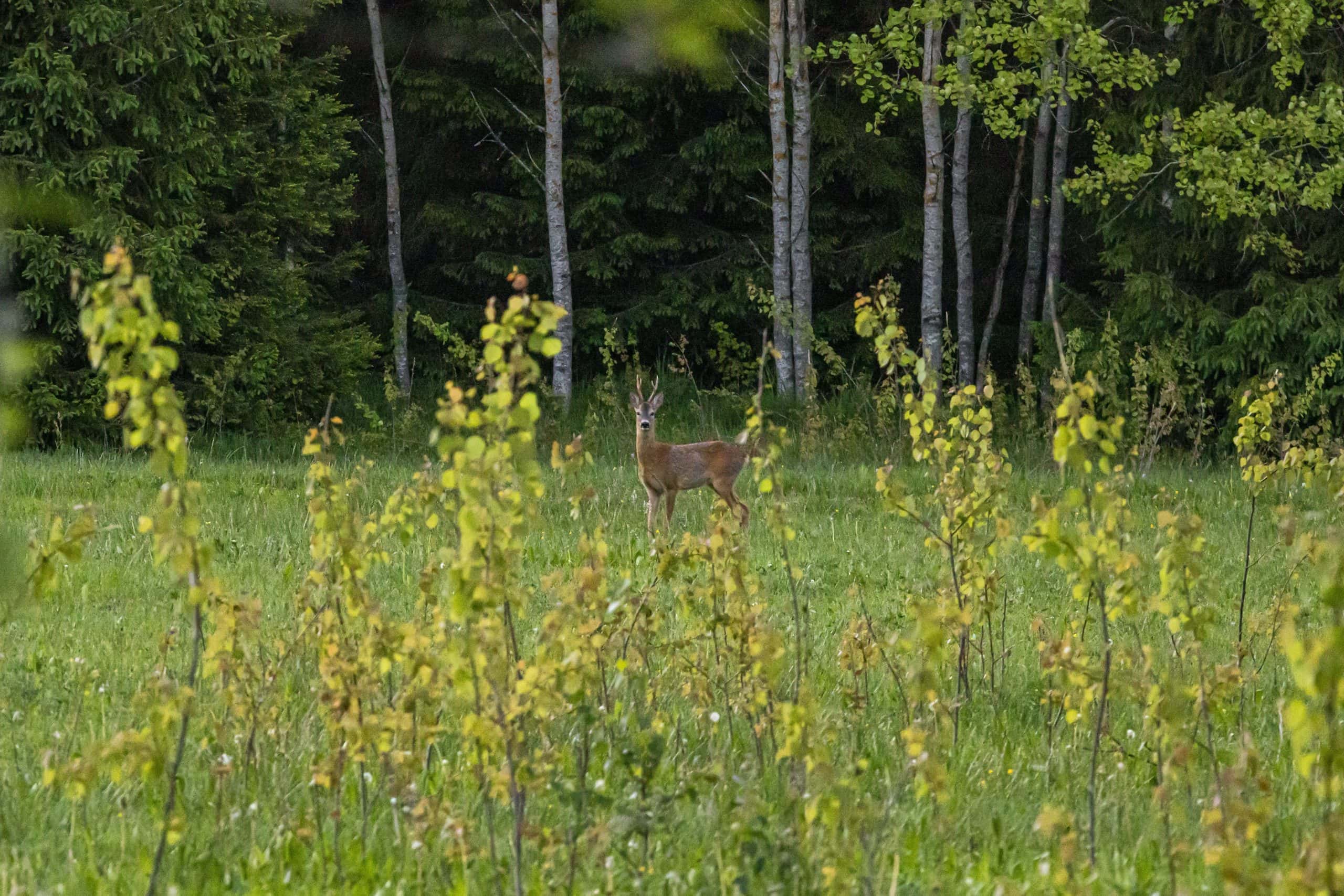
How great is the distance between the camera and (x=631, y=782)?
183 inches

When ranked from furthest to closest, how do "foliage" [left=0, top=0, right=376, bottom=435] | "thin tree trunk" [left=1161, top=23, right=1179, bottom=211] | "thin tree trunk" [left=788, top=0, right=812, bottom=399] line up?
"thin tree trunk" [left=788, top=0, right=812, bottom=399]
"thin tree trunk" [left=1161, top=23, right=1179, bottom=211]
"foliage" [left=0, top=0, right=376, bottom=435]

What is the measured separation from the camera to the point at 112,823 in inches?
165

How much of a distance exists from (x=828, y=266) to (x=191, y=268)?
8788 mm

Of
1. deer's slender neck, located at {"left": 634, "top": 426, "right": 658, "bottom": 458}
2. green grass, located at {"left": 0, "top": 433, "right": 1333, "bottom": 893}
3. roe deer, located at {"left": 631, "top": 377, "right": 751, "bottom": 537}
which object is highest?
deer's slender neck, located at {"left": 634, "top": 426, "right": 658, "bottom": 458}

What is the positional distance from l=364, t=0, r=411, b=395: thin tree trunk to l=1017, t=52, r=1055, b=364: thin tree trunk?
7.56 meters

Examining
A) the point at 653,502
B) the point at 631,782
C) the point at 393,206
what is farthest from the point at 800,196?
the point at 631,782

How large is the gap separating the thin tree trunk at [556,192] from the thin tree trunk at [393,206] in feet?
6.92

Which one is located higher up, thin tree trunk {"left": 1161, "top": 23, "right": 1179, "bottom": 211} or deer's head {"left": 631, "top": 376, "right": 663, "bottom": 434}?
thin tree trunk {"left": 1161, "top": 23, "right": 1179, "bottom": 211}

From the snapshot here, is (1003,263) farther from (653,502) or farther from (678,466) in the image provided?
(653,502)

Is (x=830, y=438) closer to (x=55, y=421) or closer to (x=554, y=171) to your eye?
(x=554, y=171)

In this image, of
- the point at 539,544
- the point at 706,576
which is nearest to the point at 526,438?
the point at 706,576

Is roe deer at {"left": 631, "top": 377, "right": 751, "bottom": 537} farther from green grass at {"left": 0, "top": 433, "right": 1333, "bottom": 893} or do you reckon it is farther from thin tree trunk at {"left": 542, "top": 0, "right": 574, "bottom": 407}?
thin tree trunk at {"left": 542, "top": 0, "right": 574, "bottom": 407}

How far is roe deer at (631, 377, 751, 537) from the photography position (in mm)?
11172

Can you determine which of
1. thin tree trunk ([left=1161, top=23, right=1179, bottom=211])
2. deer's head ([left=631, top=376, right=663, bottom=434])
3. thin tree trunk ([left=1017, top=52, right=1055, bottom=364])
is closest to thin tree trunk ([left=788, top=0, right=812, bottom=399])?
thin tree trunk ([left=1017, top=52, right=1055, bottom=364])
